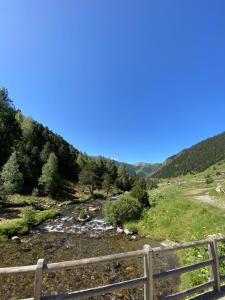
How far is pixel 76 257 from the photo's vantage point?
2058cm

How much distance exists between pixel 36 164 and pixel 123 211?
71203 millimetres

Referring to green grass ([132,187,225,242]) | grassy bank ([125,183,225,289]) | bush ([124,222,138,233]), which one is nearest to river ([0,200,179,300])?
bush ([124,222,138,233])

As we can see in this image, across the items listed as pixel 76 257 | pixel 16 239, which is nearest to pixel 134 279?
pixel 76 257

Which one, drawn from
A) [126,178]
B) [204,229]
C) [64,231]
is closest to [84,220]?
[64,231]

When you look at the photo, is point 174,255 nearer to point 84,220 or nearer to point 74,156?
point 84,220

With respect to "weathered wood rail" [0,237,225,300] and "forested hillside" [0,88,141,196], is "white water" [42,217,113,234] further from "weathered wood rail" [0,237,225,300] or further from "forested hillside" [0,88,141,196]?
"weathered wood rail" [0,237,225,300]

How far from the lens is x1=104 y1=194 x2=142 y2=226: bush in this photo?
108 ft

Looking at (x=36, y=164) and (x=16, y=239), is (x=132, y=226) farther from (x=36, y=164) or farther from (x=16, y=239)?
(x=36, y=164)

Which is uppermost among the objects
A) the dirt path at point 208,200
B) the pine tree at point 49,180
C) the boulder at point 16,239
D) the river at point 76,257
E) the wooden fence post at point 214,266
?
the pine tree at point 49,180

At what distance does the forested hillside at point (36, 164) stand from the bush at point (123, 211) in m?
26.5

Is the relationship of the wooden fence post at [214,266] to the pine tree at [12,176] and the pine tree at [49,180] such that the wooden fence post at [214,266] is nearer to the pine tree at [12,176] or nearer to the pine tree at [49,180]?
the pine tree at [12,176]

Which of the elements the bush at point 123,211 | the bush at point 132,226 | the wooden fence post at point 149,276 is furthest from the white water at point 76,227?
the wooden fence post at point 149,276

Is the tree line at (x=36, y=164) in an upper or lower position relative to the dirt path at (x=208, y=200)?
upper

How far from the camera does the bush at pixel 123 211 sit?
3281 cm
